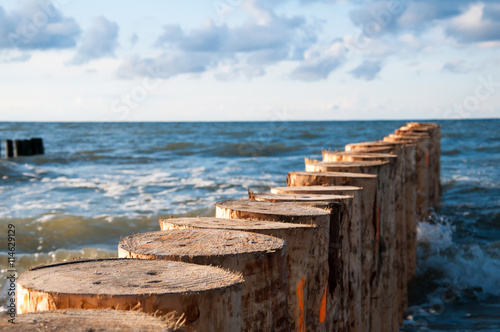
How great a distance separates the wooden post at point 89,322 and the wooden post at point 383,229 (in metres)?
2.91

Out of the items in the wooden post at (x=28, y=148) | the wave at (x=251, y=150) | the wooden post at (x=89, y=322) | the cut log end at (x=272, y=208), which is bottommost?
the wave at (x=251, y=150)

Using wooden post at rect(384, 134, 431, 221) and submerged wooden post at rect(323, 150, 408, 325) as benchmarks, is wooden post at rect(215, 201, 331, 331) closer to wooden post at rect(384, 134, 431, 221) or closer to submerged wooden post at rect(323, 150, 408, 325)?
submerged wooden post at rect(323, 150, 408, 325)

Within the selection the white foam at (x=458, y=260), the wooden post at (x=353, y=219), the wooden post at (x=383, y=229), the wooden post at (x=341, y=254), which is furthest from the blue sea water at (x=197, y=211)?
the wooden post at (x=341, y=254)

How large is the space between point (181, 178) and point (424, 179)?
29.8ft

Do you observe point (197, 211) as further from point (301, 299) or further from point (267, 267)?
point (267, 267)

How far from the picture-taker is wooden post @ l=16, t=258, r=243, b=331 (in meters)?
1.46

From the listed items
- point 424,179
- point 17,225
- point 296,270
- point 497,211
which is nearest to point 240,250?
point 296,270

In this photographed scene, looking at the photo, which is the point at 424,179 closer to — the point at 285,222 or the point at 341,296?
the point at 341,296

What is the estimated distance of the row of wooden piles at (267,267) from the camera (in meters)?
1.52

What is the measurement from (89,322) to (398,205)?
4866 mm

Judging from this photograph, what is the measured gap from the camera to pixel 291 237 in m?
2.40

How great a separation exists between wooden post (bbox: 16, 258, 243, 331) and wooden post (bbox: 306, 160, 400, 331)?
2555 millimetres

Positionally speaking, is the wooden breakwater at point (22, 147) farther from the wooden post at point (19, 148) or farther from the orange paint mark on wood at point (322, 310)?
the orange paint mark on wood at point (322, 310)

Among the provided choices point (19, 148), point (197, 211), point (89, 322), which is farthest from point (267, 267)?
point (19, 148)
